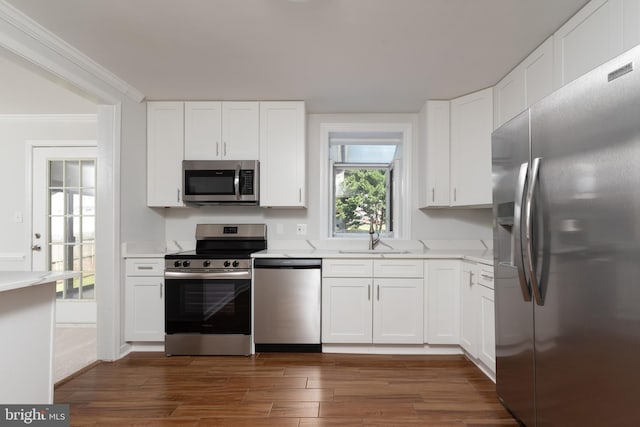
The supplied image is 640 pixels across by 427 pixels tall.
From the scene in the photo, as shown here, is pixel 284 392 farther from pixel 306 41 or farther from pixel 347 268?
pixel 306 41

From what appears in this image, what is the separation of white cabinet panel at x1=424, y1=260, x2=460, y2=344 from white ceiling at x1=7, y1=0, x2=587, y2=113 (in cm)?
163

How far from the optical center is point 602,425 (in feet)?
3.99

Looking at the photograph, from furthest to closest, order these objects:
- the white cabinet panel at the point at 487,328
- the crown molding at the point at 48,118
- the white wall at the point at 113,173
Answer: the crown molding at the point at 48,118
the white wall at the point at 113,173
the white cabinet panel at the point at 487,328

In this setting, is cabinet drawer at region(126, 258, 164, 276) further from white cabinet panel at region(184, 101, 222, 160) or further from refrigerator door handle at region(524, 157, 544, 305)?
refrigerator door handle at region(524, 157, 544, 305)

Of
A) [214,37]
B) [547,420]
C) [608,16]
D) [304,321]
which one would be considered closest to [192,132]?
[214,37]

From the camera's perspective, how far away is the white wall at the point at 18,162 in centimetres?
384

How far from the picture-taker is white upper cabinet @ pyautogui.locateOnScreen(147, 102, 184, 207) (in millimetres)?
3330

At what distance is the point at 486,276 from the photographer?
8.23 ft

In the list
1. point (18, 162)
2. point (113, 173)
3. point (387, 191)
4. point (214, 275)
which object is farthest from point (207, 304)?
point (18, 162)

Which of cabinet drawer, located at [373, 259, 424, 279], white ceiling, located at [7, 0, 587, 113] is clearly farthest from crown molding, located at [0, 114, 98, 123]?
cabinet drawer, located at [373, 259, 424, 279]

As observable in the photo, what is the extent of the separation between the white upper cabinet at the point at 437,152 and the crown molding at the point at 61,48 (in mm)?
2718

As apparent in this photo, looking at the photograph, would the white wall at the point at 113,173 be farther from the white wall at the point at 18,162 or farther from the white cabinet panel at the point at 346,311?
the white cabinet panel at the point at 346,311

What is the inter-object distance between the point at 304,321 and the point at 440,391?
1.20 m

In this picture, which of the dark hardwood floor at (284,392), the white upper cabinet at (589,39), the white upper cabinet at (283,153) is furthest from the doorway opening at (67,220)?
the white upper cabinet at (589,39)
